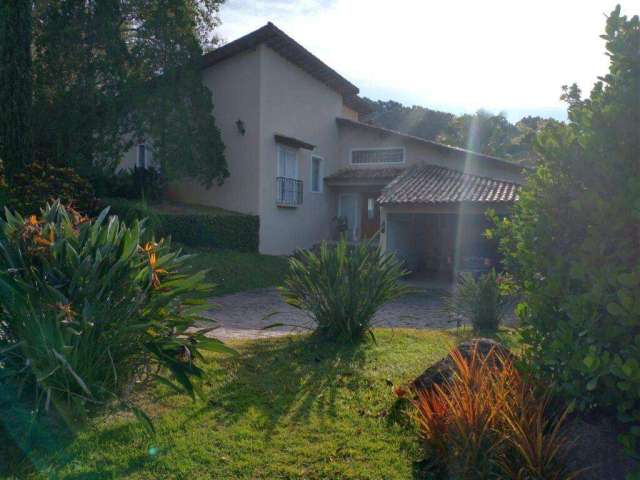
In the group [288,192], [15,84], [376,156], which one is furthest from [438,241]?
[15,84]

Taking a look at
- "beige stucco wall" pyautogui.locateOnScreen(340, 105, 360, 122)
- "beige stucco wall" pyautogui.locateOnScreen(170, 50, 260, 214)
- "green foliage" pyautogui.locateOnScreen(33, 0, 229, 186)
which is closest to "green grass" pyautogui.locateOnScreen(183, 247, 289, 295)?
"beige stucco wall" pyautogui.locateOnScreen(170, 50, 260, 214)

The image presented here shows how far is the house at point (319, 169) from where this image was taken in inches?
771

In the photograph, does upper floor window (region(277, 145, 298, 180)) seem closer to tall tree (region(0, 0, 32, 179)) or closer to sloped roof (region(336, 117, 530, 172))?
sloped roof (region(336, 117, 530, 172))

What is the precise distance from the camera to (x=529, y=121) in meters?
50.3

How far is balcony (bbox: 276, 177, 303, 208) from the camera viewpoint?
2142cm

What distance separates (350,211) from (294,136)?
4685 mm

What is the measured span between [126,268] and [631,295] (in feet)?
11.4

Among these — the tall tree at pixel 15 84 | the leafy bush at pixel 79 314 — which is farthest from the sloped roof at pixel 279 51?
the leafy bush at pixel 79 314

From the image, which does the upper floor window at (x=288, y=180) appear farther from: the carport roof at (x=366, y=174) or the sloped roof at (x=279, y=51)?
the sloped roof at (x=279, y=51)

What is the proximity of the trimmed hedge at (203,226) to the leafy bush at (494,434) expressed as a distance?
13.5 meters

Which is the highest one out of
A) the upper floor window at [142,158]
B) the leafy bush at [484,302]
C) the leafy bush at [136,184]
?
the upper floor window at [142,158]

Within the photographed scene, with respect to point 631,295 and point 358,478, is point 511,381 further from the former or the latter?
point 631,295

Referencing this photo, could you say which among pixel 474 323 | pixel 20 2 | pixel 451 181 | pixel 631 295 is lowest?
pixel 474 323

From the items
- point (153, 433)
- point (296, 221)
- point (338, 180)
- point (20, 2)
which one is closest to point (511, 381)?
point (153, 433)
